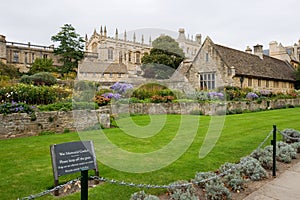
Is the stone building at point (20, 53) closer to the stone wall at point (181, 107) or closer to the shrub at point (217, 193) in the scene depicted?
the stone wall at point (181, 107)

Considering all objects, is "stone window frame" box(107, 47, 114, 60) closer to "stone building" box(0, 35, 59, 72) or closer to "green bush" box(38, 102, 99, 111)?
"stone building" box(0, 35, 59, 72)

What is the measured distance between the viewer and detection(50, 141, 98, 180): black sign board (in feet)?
13.6

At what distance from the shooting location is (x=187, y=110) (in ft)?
55.8

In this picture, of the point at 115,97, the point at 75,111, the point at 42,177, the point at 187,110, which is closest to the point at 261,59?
the point at 187,110

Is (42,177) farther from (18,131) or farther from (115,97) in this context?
(115,97)

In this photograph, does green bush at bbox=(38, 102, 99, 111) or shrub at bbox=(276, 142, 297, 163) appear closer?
shrub at bbox=(276, 142, 297, 163)

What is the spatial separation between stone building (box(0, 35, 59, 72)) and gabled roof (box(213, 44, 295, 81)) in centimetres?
4498

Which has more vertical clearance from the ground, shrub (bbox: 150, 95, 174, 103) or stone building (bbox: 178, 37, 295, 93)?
stone building (bbox: 178, 37, 295, 93)

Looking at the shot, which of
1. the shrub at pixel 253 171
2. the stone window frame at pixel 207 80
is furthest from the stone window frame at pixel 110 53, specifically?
the shrub at pixel 253 171

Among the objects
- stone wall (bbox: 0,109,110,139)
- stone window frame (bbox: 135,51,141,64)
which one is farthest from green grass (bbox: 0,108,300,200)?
stone window frame (bbox: 135,51,141,64)

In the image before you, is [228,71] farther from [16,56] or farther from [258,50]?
[16,56]

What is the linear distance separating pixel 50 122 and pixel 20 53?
52944 millimetres

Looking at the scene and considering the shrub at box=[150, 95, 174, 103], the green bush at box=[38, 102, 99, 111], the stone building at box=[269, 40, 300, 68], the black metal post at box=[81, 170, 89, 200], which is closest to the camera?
the black metal post at box=[81, 170, 89, 200]

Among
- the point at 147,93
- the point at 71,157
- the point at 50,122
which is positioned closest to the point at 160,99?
the point at 147,93
